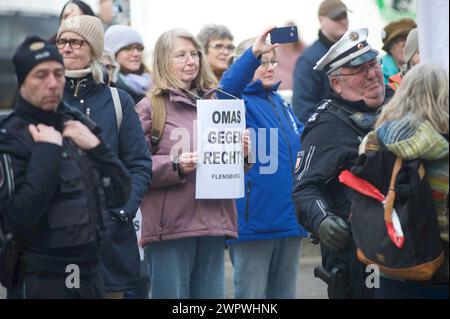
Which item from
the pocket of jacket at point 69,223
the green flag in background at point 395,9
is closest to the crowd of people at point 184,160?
the pocket of jacket at point 69,223

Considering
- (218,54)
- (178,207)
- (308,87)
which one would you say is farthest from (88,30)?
(308,87)

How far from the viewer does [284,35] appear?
6.56 metres

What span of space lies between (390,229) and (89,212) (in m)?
1.36

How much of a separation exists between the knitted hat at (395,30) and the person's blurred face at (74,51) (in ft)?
11.3

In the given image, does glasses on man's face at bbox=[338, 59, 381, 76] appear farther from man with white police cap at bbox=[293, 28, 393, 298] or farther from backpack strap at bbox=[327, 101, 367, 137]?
backpack strap at bbox=[327, 101, 367, 137]

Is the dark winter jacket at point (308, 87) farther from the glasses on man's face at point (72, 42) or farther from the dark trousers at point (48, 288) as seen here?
the dark trousers at point (48, 288)

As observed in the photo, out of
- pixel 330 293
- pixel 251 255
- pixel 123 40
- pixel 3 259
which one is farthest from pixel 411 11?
pixel 3 259

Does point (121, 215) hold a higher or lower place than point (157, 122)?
lower

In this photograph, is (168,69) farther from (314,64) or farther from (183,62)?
(314,64)

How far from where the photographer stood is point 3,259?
4844 mm

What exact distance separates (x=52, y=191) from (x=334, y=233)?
1596 mm

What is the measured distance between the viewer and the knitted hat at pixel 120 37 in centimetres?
795

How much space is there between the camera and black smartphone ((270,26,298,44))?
655 centimetres
